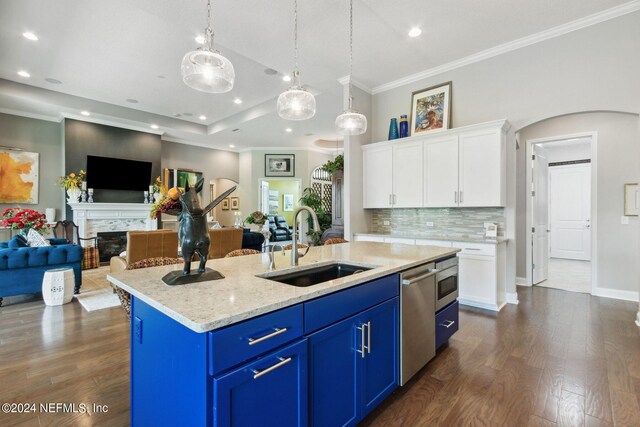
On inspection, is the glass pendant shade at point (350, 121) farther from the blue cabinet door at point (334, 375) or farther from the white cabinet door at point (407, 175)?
the blue cabinet door at point (334, 375)

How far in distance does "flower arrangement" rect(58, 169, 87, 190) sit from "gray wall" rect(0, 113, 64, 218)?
33 cm

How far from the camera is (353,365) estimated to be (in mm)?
1610

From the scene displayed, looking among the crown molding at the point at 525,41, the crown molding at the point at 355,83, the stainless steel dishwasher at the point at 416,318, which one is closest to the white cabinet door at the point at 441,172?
the crown molding at the point at 525,41

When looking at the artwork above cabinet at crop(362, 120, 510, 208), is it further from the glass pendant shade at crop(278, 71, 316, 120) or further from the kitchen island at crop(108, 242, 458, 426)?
the kitchen island at crop(108, 242, 458, 426)

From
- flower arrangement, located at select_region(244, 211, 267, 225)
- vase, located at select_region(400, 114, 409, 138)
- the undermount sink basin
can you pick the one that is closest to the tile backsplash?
vase, located at select_region(400, 114, 409, 138)

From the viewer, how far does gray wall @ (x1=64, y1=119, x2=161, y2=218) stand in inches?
268

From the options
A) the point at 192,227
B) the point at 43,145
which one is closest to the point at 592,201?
the point at 192,227

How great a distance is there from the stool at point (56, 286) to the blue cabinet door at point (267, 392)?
4241 millimetres

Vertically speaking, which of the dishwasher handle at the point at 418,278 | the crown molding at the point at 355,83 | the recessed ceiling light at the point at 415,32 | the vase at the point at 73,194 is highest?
the recessed ceiling light at the point at 415,32

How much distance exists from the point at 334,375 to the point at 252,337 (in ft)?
1.93

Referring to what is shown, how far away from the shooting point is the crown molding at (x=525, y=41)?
3.28 metres

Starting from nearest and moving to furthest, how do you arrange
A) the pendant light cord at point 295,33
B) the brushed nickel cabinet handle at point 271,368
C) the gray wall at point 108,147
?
the brushed nickel cabinet handle at point 271,368 < the pendant light cord at point 295,33 < the gray wall at point 108,147

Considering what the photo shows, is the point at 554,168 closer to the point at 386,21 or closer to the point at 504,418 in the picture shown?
the point at 386,21

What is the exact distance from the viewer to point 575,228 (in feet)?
25.3
